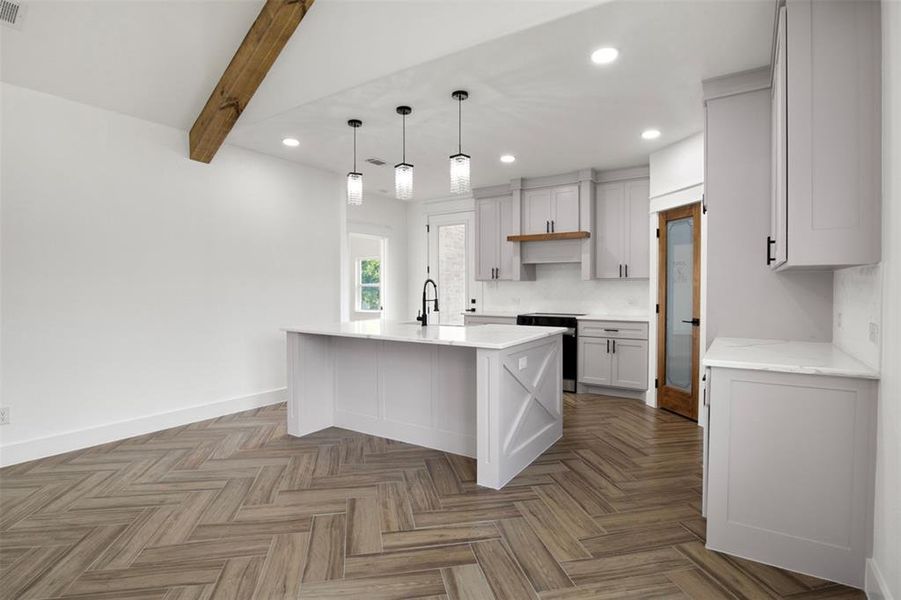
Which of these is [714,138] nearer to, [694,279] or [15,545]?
[694,279]

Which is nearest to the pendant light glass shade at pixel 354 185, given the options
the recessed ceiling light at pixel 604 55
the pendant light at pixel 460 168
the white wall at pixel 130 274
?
the pendant light at pixel 460 168

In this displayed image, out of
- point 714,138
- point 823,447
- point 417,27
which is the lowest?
point 823,447

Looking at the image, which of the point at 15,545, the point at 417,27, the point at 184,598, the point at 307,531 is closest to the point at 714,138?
the point at 417,27

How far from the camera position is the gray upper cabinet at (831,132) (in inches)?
76.5

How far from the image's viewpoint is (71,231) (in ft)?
11.6

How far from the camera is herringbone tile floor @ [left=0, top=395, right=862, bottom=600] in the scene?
1952 millimetres

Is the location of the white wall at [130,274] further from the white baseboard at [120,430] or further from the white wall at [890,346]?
the white wall at [890,346]

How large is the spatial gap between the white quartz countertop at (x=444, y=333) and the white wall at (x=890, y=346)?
165 cm

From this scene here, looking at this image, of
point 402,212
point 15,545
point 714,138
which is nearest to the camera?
point 15,545

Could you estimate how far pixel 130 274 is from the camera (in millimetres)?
3881

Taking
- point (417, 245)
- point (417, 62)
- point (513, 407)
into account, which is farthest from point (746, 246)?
point (417, 245)

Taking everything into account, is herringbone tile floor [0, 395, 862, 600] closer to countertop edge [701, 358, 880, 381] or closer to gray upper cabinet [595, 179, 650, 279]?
countertop edge [701, 358, 880, 381]

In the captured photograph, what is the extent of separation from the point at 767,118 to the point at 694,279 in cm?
161

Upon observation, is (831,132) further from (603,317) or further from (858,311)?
(603,317)
